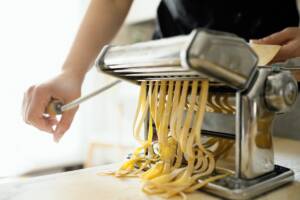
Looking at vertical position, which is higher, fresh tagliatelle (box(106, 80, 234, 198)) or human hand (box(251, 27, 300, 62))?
human hand (box(251, 27, 300, 62))

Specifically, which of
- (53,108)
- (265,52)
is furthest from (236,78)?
(53,108)

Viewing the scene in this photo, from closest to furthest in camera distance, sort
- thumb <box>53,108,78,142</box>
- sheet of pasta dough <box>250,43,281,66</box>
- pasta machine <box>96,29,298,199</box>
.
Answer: pasta machine <box>96,29,298,199</box> → sheet of pasta dough <box>250,43,281,66</box> → thumb <box>53,108,78,142</box>

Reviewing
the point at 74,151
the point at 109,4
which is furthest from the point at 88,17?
the point at 74,151

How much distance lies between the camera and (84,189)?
1.44ft

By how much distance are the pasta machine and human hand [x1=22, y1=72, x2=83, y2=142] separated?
0.16 m

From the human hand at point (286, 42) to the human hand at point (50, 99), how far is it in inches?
13.7

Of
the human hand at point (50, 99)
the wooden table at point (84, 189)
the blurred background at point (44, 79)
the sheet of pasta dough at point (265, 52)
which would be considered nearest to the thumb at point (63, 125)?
the human hand at point (50, 99)

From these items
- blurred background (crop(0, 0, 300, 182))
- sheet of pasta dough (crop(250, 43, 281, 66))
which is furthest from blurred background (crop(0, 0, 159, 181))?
sheet of pasta dough (crop(250, 43, 281, 66))

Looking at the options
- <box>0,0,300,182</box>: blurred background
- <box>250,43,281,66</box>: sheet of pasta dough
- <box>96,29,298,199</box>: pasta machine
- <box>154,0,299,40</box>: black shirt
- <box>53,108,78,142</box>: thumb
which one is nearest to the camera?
<box>96,29,298,199</box>: pasta machine

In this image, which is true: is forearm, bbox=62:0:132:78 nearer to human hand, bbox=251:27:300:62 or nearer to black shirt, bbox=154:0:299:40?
black shirt, bbox=154:0:299:40

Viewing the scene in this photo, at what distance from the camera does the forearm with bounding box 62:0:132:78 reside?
2.23ft

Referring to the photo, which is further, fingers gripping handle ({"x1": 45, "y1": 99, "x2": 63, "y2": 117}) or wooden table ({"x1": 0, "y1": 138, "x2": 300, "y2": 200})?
fingers gripping handle ({"x1": 45, "y1": 99, "x2": 63, "y2": 117})

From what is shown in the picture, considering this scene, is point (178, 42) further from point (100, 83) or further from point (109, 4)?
point (100, 83)

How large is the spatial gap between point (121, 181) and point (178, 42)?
0.74ft
